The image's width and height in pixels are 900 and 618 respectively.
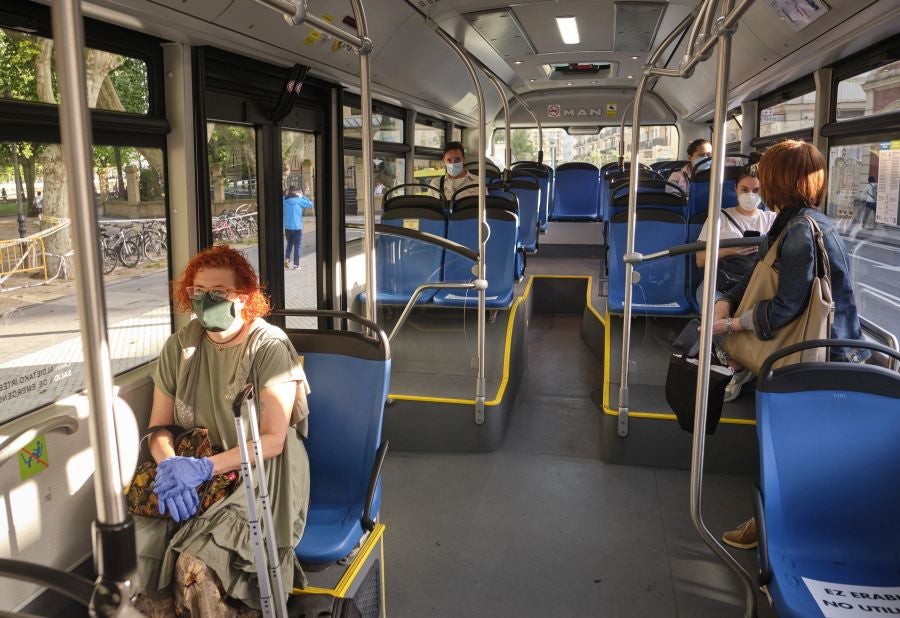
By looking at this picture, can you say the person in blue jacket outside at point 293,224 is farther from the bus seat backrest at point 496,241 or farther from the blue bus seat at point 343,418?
the blue bus seat at point 343,418

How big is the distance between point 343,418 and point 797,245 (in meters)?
1.81

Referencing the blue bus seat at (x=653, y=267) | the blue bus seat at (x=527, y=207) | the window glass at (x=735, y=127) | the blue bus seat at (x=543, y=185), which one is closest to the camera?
the blue bus seat at (x=653, y=267)

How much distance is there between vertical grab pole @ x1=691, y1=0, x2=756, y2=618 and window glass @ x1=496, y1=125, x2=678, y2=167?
366 inches

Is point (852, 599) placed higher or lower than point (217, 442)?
lower

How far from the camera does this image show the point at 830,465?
2.51 m

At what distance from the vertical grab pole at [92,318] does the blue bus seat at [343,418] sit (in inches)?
61.4

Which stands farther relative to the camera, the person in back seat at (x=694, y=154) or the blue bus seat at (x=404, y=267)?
the person in back seat at (x=694, y=154)

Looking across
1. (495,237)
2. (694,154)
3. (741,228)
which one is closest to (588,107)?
(694,154)

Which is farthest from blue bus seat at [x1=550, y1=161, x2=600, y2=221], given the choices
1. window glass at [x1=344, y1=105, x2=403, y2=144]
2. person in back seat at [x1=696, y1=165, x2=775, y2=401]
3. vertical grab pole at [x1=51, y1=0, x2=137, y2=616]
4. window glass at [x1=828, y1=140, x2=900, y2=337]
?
vertical grab pole at [x1=51, y1=0, x2=137, y2=616]

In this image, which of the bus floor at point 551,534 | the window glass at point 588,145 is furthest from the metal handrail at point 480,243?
the window glass at point 588,145

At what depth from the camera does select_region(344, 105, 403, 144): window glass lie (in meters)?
5.54

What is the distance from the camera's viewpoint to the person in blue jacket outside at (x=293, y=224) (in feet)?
15.3

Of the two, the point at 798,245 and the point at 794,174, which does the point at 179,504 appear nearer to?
the point at 798,245

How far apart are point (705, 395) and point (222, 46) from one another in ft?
8.91
